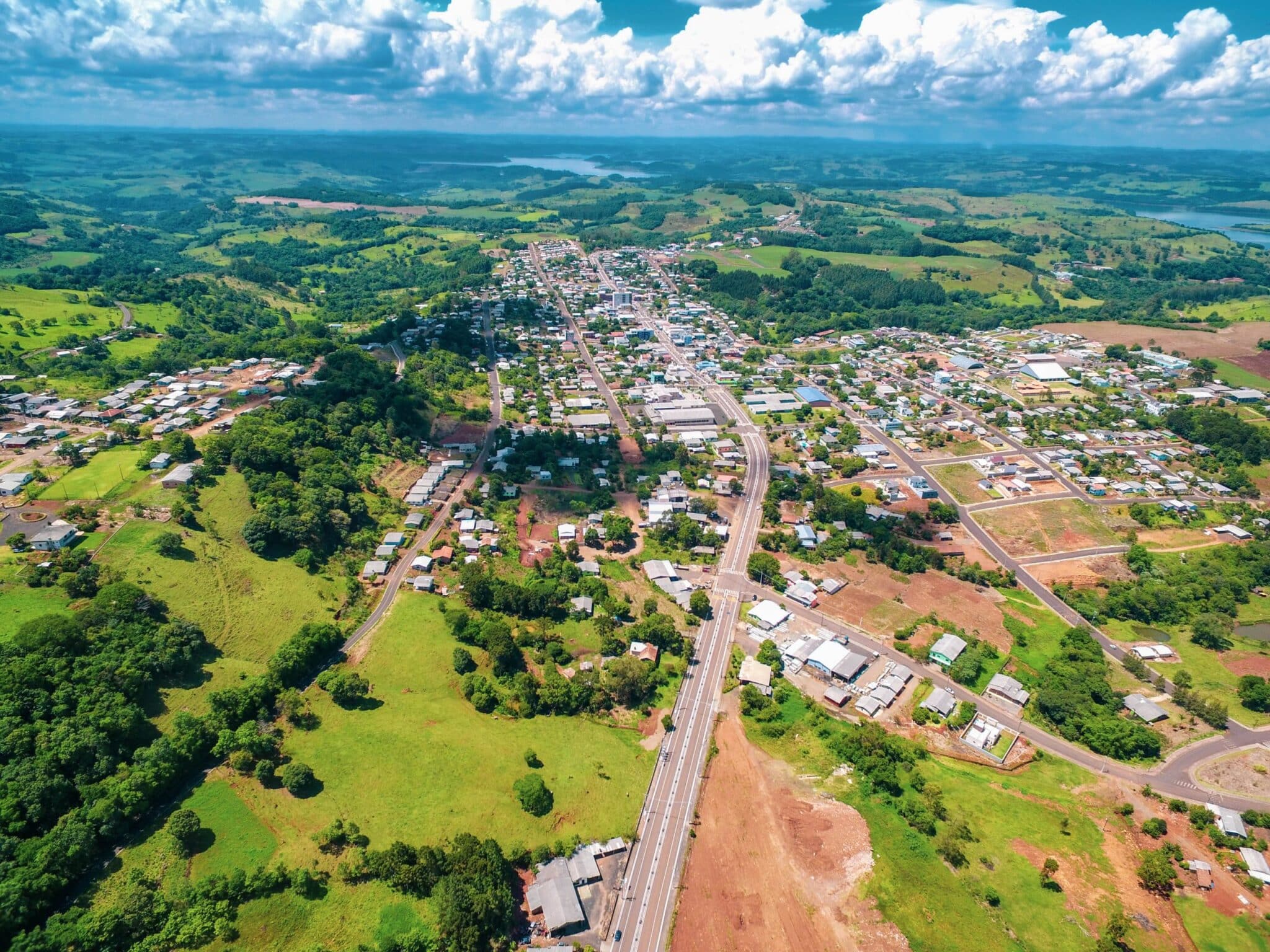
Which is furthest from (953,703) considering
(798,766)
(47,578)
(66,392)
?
(66,392)

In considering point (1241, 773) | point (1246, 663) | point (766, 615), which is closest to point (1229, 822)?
point (1241, 773)

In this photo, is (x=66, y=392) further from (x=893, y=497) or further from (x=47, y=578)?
(x=893, y=497)

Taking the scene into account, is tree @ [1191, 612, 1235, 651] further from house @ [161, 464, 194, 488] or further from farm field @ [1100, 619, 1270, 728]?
house @ [161, 464, 194, 488]

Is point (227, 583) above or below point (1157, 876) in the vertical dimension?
above

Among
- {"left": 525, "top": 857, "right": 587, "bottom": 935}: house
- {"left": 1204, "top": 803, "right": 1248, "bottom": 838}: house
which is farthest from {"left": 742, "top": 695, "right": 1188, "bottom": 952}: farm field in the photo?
{"left": 525, "top": 857, "right": 587, "bottom": 935}: house

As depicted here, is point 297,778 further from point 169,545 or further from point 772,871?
point 772,871

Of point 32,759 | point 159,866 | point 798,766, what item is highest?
point 32,759

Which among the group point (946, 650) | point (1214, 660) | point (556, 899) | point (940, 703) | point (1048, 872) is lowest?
point (1214, 660)
